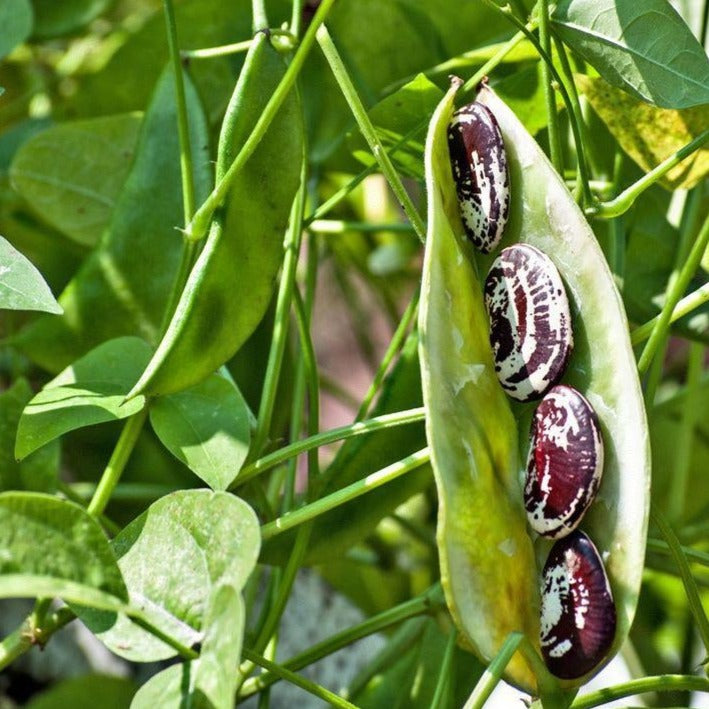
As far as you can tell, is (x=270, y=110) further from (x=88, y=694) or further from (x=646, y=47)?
(x=88, y=694)

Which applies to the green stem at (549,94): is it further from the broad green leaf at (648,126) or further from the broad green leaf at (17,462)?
the broad green leaf at (17,462)

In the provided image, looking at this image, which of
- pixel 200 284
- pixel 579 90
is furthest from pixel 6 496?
pixel 579 90

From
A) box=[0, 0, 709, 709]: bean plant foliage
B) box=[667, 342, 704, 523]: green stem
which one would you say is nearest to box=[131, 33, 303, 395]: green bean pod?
box=[0, 0, 709, 709]: bean plant foliage

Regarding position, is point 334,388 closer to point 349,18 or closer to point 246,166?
point 349,18

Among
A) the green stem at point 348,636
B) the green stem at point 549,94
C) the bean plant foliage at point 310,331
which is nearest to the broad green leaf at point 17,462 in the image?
the bean plant foliage at point 310,331

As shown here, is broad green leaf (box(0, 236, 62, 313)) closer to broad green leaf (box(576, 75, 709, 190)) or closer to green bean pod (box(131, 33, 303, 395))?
green bean pod (box(131, 33, 303, 395))

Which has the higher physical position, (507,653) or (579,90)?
(579,90)

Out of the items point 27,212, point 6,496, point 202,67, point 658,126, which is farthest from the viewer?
point 27,212
